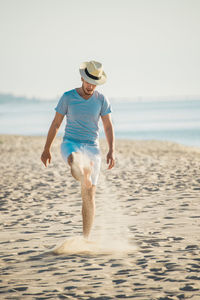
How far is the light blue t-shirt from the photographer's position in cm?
488

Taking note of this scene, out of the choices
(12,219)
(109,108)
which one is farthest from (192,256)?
(12,219)

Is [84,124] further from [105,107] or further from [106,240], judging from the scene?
[106,240]

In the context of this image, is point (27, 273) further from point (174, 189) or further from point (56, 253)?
point (174, 189)

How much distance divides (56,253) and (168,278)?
A: 1436 mm

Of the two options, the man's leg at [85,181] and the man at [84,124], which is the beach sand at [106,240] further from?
the man at [84,124]

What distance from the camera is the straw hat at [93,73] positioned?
4.84 metres

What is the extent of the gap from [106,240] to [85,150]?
1361 mm

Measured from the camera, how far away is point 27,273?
4.54 m

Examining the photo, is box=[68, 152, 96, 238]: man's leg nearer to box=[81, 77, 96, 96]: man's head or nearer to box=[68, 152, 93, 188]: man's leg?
box=[68, 152, 93, 188]: man's leg

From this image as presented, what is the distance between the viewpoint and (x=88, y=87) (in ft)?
15.9

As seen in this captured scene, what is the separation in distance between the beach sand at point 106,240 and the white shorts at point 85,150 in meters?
0.92

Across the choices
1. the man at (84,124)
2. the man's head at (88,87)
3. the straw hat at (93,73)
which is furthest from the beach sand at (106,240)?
the straw hat at (93,73)

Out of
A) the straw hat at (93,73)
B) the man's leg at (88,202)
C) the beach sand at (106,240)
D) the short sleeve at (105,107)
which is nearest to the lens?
the beach sand at (106,240)

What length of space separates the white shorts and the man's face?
549 mm
